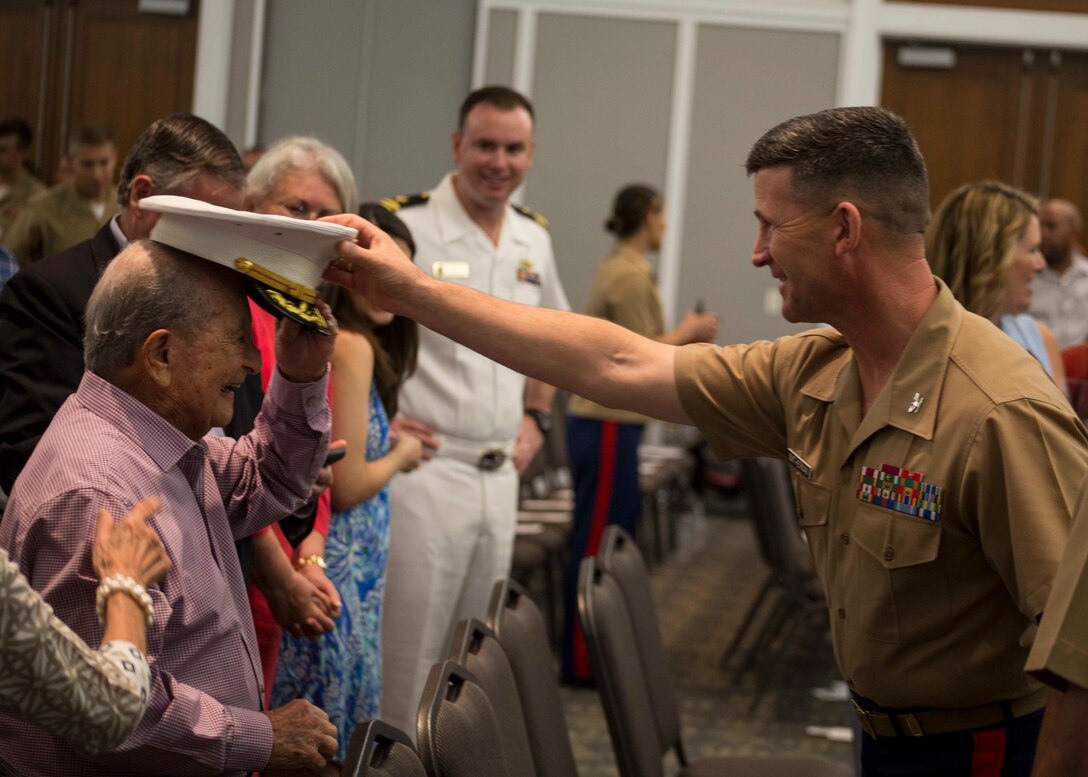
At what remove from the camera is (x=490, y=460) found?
3.50 m

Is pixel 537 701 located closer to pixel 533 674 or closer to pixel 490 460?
pixel 533 674

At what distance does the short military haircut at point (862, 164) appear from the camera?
5.74ft

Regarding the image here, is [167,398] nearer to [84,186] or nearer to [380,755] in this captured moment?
[380,755]

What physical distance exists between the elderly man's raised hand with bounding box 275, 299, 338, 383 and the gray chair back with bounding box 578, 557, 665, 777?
0.82 meters

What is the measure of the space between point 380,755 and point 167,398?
498 mm

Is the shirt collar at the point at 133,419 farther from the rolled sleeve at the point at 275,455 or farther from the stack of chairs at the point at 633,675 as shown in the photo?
the stack of chairs at the point at 633,675

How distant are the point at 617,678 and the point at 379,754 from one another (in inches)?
38.4

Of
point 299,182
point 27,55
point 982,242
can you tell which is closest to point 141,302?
point 299,182

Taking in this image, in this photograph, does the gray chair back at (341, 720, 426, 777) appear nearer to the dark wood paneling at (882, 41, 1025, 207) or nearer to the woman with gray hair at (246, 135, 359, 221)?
the woman with gray hair at (246, 135, 359, 221)

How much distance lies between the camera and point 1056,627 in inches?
50.6

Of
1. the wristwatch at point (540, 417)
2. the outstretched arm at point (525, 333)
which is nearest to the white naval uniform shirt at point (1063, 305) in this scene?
the wristwatch at point (540, 417)

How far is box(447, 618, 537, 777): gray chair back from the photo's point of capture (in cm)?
185

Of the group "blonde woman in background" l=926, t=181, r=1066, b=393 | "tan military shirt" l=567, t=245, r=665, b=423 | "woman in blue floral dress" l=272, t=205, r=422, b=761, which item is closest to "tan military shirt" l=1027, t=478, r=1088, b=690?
"woman in blue floral dress" l=272, t=205, r=422, b=761

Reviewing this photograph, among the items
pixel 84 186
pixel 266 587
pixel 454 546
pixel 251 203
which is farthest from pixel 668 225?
pixel 266 587
